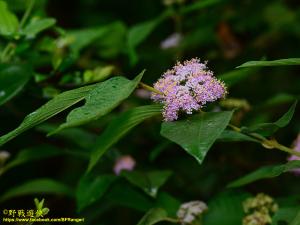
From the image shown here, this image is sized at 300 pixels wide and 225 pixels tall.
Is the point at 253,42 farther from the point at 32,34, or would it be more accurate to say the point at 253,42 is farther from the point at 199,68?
the point at 199,68

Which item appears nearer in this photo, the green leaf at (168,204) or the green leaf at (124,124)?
the green leaf at (124,124)

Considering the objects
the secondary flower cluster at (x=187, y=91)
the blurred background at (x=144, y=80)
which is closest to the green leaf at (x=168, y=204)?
the blurred background at (x=144, y=80)

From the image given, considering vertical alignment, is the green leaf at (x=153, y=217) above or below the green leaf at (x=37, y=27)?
below

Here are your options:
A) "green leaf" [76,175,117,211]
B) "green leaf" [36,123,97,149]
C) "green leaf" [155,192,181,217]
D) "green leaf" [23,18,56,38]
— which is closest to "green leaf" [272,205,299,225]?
"green leaf" [155,192,181,217]

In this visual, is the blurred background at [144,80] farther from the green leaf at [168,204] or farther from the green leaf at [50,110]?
the green leaf at [50,110]

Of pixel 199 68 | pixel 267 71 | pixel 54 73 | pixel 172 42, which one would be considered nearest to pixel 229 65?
pixel 172 42

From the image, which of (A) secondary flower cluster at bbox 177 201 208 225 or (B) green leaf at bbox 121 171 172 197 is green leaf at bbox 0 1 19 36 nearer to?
(B) green leaf at bbox 121 171 172 197

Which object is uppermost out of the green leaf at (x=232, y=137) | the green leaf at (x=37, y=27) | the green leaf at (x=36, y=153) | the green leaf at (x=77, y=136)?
the green leaf at (x=37, y=27)
